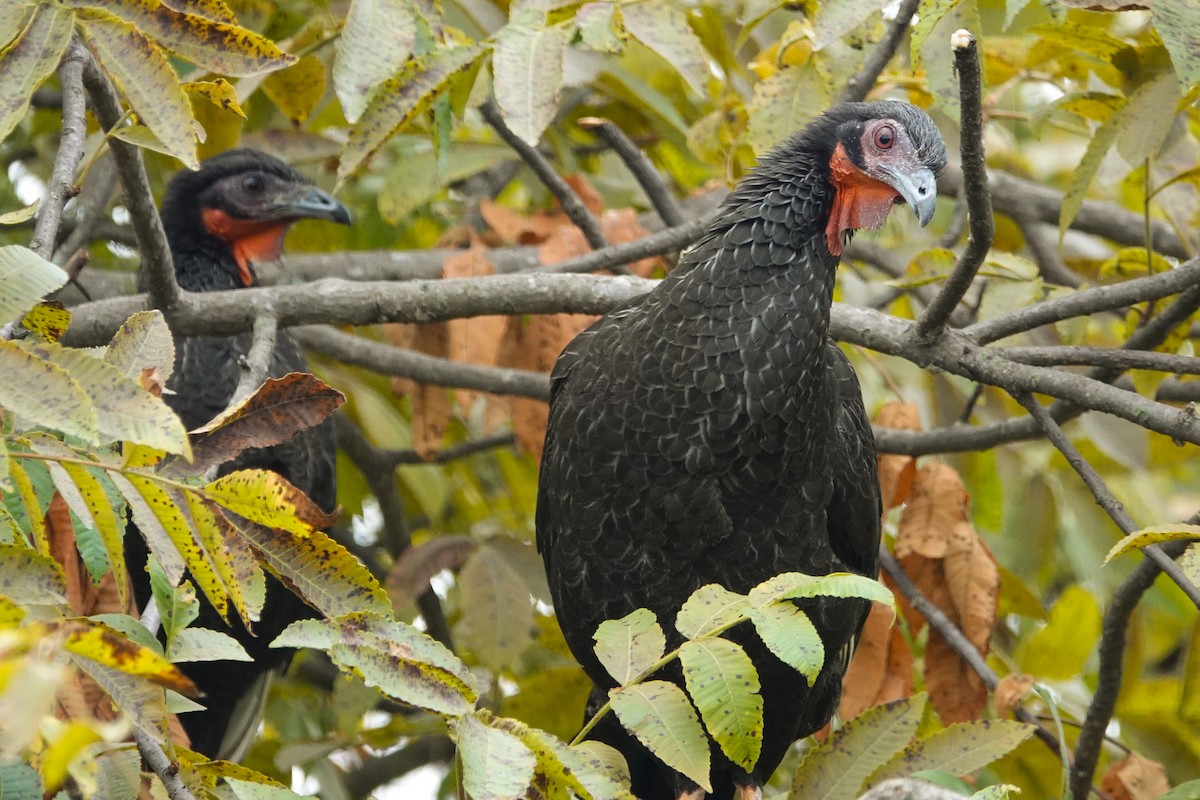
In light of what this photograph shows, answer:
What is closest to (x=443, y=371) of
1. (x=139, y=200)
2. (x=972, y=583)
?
(x=139, y=200)

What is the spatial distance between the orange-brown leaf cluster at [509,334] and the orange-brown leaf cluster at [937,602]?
116 centimetres

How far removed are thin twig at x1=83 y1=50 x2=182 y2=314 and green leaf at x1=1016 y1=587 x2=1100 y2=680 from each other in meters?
2.78

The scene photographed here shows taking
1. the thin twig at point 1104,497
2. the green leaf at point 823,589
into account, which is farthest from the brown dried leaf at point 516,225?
the green leaf at point 823,589

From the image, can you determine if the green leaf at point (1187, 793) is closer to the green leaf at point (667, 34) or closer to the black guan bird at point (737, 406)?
the black guan bird at point (737, 406)

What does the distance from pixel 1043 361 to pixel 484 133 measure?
135 inches

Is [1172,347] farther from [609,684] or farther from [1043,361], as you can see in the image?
[609,684]

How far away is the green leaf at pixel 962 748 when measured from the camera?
2926mm

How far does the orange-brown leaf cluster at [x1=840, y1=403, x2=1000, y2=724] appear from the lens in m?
3.93

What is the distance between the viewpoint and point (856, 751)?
116 inches

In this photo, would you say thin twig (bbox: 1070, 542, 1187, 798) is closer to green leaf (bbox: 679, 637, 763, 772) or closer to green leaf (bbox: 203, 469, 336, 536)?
green leaf (bbox: 679, 637, 763, 772)

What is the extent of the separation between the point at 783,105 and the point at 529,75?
3.09ft

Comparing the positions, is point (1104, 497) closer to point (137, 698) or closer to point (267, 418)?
point (267, 418)

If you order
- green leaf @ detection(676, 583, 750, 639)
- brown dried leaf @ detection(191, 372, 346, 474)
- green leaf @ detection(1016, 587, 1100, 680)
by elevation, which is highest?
brown dried leaf @ detection(191, 372, 346, 474)

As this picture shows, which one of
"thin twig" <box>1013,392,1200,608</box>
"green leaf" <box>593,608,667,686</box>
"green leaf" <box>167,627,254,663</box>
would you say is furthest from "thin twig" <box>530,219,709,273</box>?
"green leaf" <box>167,627,254,663</box>
